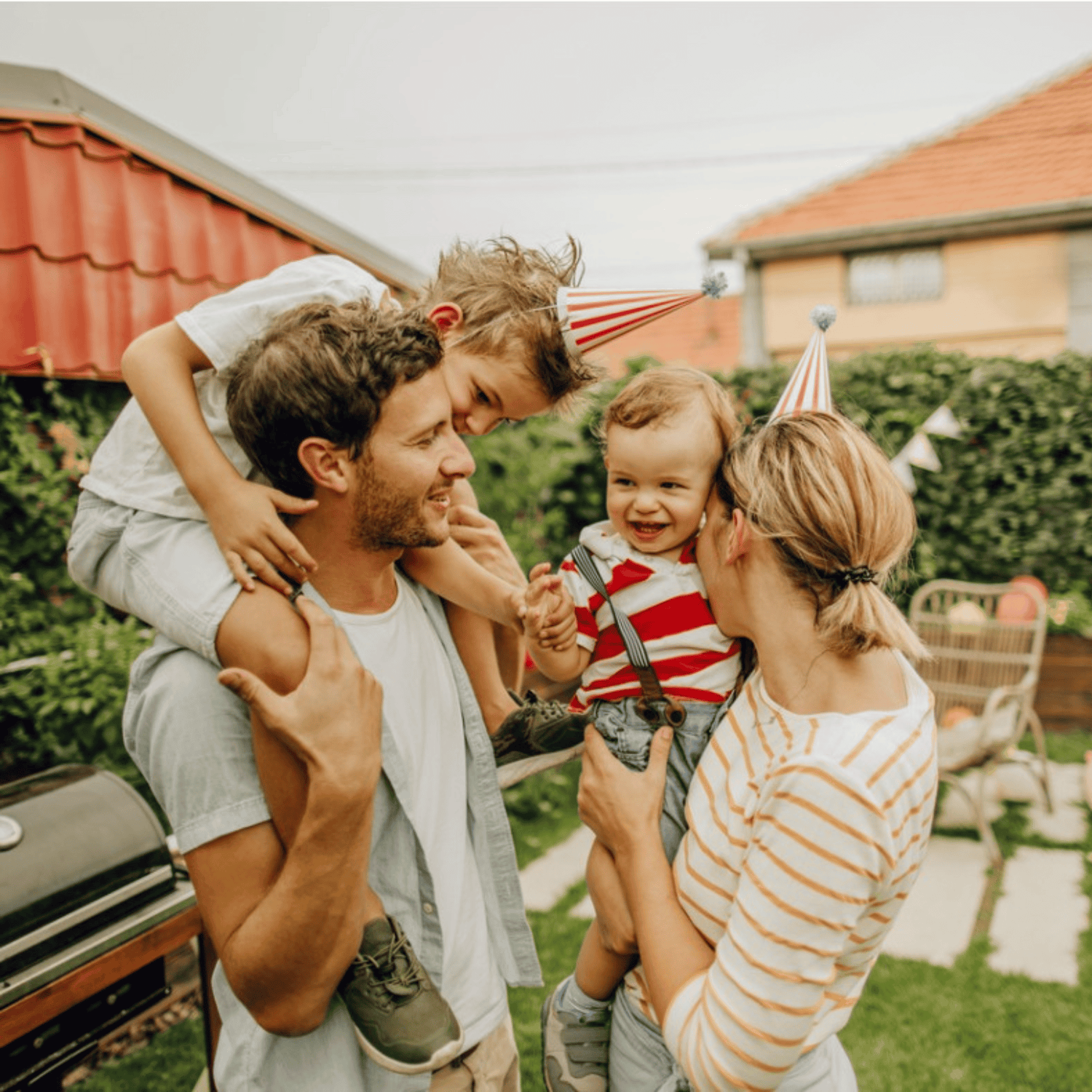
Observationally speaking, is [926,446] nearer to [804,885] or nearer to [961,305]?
[804,885]

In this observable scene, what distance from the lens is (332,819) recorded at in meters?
→ 1.30

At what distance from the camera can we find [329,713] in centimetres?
133

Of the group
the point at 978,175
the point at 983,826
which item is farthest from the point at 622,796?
the point at 978,175

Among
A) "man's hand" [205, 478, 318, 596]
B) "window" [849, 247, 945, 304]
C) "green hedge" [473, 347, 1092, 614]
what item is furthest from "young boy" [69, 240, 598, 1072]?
"window" [849, 247, 945, 304]

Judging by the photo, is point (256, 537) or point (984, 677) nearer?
point (256, 537)

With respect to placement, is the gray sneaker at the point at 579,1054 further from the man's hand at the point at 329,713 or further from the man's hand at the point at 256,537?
the man's hand at the point at 256,537

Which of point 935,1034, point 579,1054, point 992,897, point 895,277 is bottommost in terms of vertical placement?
point 992,897

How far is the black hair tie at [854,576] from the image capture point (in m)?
1.47

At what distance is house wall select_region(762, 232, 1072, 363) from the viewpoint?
46.8 ft

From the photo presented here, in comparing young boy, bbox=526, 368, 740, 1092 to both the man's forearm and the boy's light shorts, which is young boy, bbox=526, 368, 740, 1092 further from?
the boy's light shorts

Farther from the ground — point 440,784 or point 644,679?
point 644,679

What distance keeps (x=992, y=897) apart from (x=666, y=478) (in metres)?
4.02

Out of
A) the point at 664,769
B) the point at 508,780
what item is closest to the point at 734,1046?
the point at 664,769

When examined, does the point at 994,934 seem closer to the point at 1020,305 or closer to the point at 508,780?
the point at 508,780
